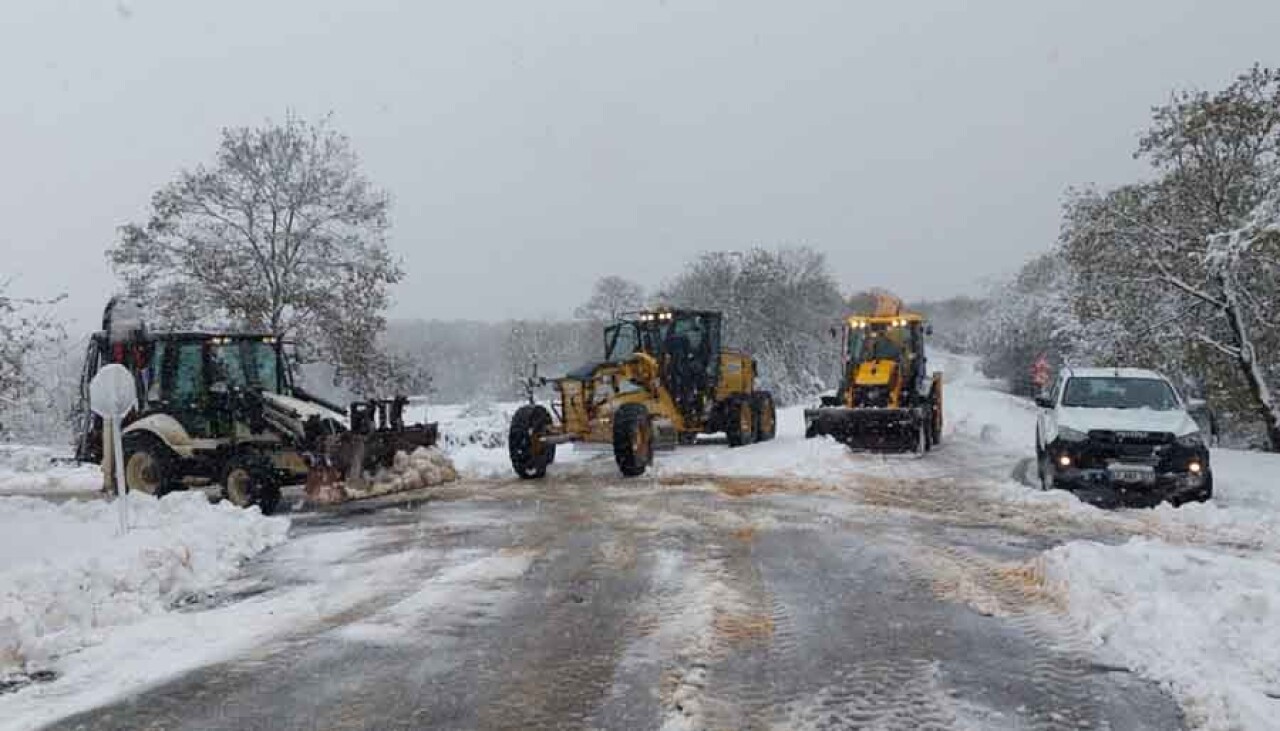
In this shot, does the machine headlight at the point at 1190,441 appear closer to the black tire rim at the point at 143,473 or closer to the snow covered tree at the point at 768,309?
the black tire rim at the point at 143,473

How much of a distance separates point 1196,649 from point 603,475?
11.6 meters

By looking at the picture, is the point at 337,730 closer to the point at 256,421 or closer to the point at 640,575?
the point at 640,575

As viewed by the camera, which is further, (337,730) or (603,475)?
(603,475)

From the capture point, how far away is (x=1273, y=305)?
1959cm

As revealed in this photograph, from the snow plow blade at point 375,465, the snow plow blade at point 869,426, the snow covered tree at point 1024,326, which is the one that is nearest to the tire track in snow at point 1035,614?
the snow plow blade at point 375,465

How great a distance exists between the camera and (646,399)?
1700cm

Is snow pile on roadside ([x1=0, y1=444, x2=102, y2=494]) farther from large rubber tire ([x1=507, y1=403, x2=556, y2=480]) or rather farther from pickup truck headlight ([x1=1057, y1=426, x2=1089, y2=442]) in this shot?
pickup truck headlight ([x1=1057, y1=426, x2=1089, y2=442])

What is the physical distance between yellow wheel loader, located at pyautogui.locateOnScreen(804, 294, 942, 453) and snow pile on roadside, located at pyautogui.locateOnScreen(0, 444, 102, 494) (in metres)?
14.6

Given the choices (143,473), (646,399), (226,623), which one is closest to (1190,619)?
(226,623)

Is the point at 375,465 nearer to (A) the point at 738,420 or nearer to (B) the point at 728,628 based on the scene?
(A) the point at 738,420

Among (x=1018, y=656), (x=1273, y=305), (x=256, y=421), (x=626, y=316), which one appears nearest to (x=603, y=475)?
(x=626, y=316)

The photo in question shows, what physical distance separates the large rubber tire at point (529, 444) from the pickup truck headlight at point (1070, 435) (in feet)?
25.6

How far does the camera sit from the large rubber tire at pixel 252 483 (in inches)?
496

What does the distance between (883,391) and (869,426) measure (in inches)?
46.4
